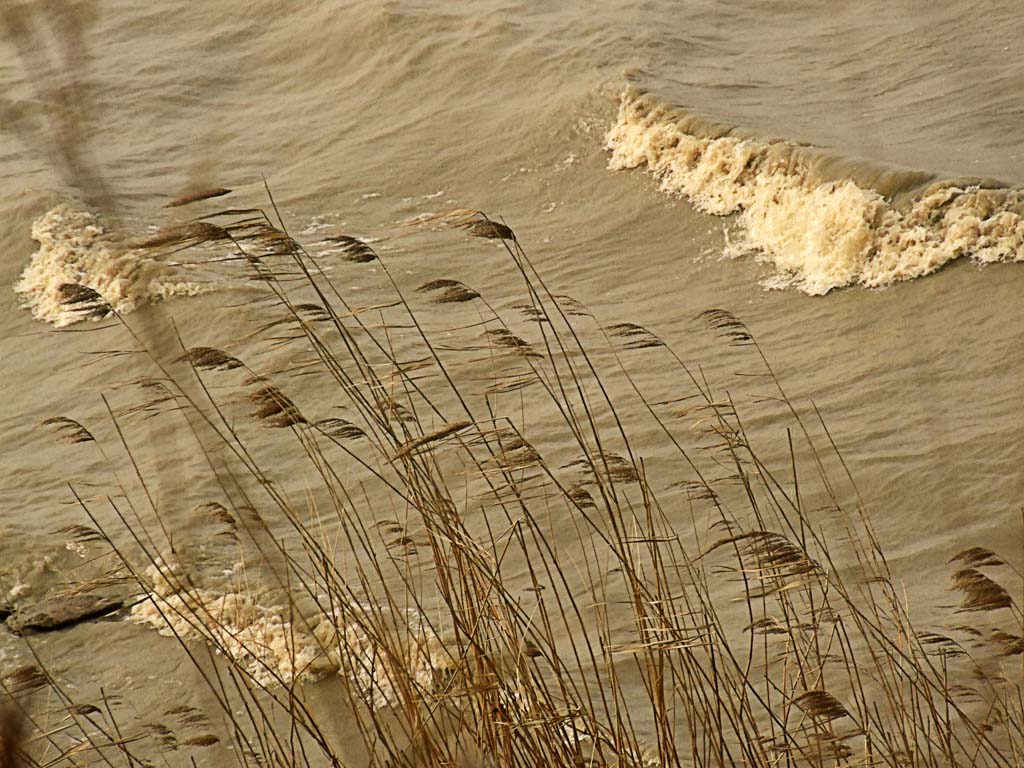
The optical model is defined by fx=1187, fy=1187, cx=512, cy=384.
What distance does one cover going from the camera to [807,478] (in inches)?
210

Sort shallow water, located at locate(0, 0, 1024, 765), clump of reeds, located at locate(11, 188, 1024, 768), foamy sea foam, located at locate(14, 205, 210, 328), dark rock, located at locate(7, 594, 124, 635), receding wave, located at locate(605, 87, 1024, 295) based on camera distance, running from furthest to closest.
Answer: foamy sea foam, located at locate(14, 205, 210, 328), receding wave, located at locate(605, 87, 1024, 295), shallow water, located at locate(0, 0, 1024, 765), dark rock, located at locate(7, 594, 124, 635), clump of reeds, located at locate(11, 188, 1024, 768)

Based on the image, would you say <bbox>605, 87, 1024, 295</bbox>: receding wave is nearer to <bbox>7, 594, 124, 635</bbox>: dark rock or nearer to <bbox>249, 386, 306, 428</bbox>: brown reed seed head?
<bbox>7, 594, 124, 635</bbox>: dark rock

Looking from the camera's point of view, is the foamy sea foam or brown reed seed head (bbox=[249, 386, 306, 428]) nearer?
brown reed seed head (bbox=[249, 386, 306, 428])

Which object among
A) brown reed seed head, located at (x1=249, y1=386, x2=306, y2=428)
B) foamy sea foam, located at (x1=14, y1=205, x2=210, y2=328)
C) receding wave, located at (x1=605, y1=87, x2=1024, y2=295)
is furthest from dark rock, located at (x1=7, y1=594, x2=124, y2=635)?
receding wave, located at (x1=605, y1=87, x2=1024, y2=295)

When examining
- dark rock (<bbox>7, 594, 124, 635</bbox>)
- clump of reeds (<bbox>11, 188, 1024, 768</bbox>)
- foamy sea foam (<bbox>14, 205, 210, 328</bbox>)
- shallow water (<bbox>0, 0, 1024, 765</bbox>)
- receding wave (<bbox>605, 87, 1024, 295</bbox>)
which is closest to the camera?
clump of reeds (<bbox>11, 188, 1024, 768</bbox>)

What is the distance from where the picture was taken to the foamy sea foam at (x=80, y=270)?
7801mm

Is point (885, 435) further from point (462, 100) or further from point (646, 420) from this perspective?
point (462, 100)

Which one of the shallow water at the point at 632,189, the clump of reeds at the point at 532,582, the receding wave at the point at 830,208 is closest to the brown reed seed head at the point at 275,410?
the clump of reeds at the point at 532,582

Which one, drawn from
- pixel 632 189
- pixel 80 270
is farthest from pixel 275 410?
pixel 632 189

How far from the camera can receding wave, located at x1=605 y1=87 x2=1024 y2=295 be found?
688cm

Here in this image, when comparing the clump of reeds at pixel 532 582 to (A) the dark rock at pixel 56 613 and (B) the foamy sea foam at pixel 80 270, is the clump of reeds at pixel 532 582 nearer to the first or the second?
(A) the dark rock at pixel 56 613

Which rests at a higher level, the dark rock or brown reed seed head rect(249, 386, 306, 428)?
brown reed seed head rect(249, 386, 306, 428)

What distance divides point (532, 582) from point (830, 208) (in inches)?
210

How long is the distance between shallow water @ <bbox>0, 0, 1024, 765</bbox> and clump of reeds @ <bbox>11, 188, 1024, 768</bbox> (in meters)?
0.40
